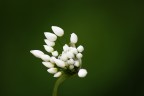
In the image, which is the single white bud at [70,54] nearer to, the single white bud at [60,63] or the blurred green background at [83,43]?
the single white bud at [60,63]

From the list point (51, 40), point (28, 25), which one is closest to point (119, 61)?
point (28, 25)

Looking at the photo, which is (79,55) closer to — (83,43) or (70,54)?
(70,54)

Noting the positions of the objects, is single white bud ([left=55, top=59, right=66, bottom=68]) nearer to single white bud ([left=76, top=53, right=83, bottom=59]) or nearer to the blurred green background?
single white bud ([left=76, top=53, right=83, bottom=59])

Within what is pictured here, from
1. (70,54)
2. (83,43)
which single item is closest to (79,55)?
(70,54)

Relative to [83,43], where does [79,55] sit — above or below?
below

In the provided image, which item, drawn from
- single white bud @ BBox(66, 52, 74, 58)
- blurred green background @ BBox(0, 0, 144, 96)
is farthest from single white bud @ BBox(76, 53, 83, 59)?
blurred green background @ BBox(0, 0, 144, 96)

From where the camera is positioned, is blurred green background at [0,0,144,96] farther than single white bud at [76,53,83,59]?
Yes

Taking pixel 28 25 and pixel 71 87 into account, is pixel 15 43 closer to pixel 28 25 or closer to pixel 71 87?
pixel 28 25

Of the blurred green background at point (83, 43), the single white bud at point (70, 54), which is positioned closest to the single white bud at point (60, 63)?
the single white bud at point (70, 54)
